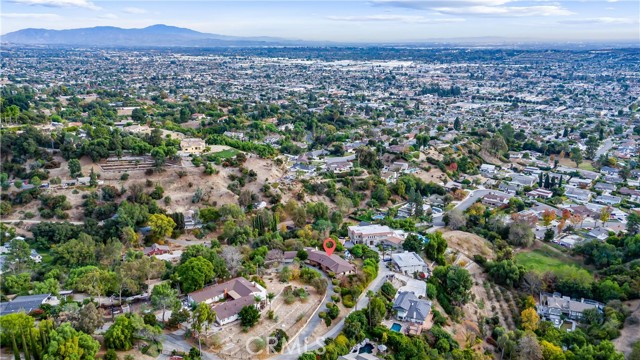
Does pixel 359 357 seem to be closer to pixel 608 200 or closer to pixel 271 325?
pixel 271 325

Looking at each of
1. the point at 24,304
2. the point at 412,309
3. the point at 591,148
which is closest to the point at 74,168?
the point at 24,304

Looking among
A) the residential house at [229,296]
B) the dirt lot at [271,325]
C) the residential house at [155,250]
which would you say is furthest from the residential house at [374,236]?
the residential house at [155,250]

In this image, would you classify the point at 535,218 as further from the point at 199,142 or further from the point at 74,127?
the point at 74,127

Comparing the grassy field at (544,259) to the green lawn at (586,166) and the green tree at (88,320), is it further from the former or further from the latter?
the green tree at (88,320)

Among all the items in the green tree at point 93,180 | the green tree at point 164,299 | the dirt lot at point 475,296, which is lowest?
the dirt lot at point 475,296

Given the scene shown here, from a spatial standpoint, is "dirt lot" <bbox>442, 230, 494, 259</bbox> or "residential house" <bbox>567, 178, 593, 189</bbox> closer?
"dirt lot" <bbox>442, 230, 494, 259</bbox>

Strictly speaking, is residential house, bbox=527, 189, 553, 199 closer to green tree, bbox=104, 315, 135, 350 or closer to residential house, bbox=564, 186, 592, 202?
residential house, bbox=564, 186, 592, 202

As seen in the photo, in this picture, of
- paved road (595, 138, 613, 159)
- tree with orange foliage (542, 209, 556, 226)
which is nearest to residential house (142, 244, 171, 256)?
tree with orange foliage (542, 209, 556, 226)
